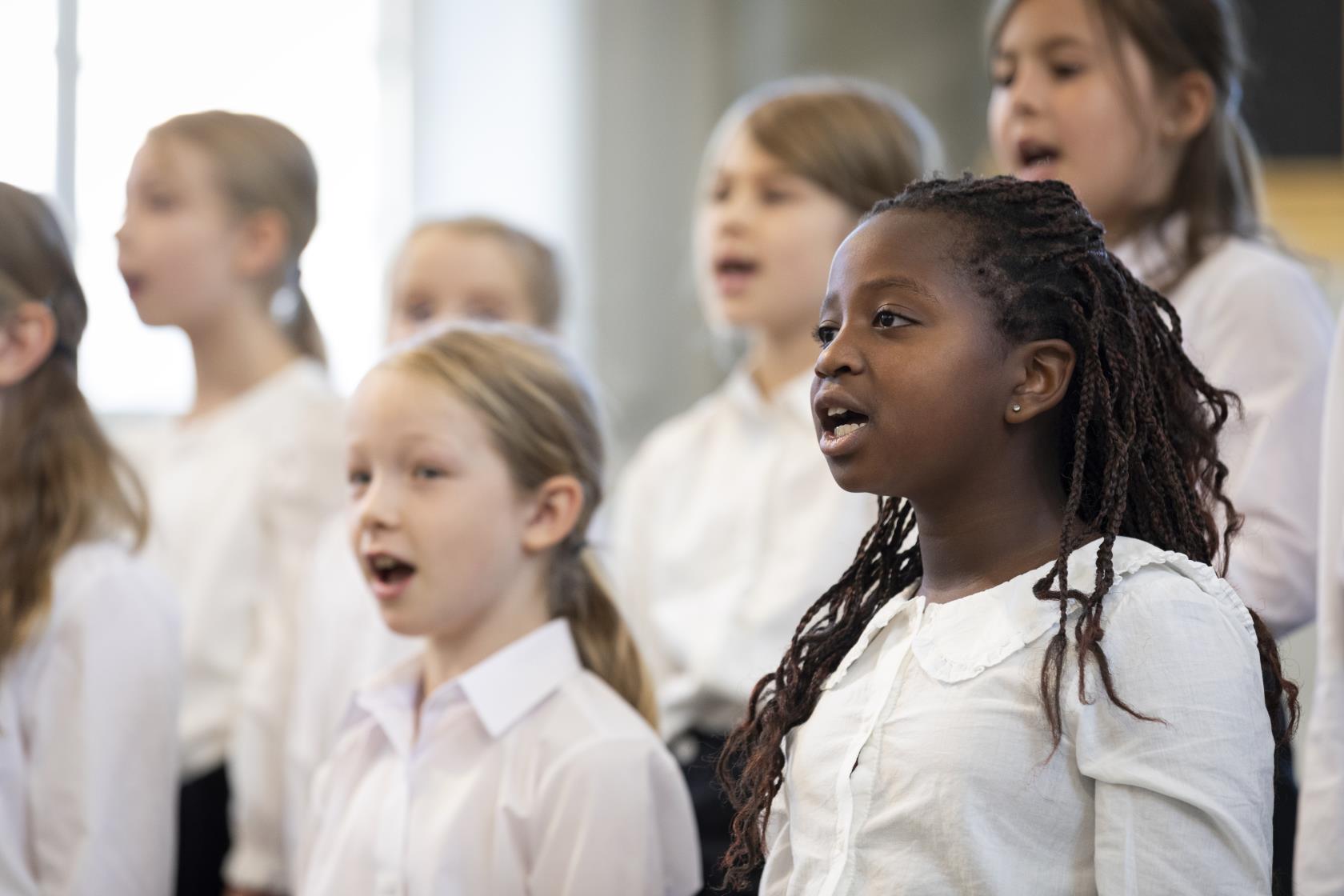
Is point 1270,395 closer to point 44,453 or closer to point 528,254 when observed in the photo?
point 528,254

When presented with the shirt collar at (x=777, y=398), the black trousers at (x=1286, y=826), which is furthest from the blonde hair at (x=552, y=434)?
the black trousers at (x=1286, y=826)

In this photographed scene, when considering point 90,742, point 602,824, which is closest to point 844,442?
point 602,824

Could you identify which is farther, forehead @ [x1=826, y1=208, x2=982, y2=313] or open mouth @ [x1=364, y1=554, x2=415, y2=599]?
open mouth @ [x1=364, y1=554, x2=415, y2=599]

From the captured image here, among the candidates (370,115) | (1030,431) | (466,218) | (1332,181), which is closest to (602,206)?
(370,115)

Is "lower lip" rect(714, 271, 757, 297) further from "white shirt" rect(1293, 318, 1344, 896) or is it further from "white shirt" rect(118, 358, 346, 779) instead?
"white shirt" rect(1293, 318, 1344, 896)

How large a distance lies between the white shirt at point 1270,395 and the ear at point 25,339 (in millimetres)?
1272

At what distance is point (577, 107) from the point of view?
4047 millimetres

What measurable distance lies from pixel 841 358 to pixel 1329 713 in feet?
2.25

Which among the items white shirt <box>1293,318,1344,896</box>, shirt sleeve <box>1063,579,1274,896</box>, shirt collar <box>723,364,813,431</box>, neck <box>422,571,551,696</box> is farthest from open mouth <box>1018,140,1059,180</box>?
shirt sleeve <box>1063,579,1274,896</box>

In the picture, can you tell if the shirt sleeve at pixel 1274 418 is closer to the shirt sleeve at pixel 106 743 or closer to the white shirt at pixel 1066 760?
the white shirt at pixel 1066 760

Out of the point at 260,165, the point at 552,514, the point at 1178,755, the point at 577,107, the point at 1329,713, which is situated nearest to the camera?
the point at 1178,755

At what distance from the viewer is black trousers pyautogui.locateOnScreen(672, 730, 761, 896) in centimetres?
190

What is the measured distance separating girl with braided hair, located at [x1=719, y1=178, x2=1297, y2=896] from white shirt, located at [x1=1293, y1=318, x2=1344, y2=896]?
1.03 ft

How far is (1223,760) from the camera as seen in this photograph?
0.99 metres
